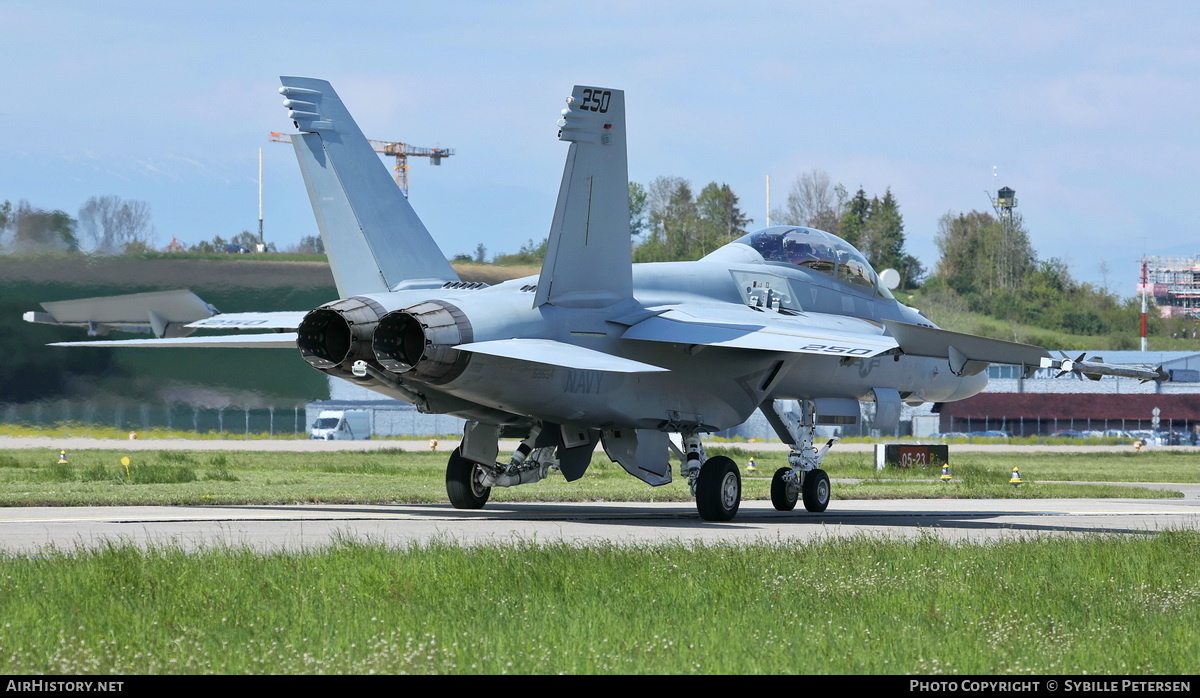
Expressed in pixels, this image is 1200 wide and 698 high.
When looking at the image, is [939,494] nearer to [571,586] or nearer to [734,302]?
[734,302]

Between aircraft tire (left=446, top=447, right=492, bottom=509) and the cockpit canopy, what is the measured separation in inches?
204

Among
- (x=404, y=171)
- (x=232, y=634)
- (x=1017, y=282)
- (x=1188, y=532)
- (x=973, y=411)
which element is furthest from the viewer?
(x=1017, y=282)

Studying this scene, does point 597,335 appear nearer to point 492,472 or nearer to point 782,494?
point 492,472

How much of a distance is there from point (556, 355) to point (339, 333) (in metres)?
2.57

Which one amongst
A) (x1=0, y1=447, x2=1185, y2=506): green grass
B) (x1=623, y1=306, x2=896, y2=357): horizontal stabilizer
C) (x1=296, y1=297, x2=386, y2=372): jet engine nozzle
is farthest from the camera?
(x1=0, y1=447, x2=1185, y2=506): green grass

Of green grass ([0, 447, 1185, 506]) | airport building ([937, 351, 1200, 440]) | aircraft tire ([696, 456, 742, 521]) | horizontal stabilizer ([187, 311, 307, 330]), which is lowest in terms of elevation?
airport building ([937, 351, 1200, 440])

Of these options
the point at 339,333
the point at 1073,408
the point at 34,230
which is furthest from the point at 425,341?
the point at 1073,408

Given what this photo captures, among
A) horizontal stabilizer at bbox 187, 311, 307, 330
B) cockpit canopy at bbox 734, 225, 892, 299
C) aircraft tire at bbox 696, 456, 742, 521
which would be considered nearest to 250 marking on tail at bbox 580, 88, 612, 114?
cockpit canopy at bbox 734, 225, 892, 299

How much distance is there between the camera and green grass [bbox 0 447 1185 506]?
20.4 meters

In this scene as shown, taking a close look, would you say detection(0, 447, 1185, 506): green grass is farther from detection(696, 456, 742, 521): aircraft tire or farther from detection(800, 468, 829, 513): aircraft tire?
detection(696, 456, 742, 521): aircraft tire

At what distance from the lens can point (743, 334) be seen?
54.8ft

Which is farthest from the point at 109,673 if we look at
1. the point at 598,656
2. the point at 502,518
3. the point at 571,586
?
the point at 502,518

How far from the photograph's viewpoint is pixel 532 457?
17938mm
